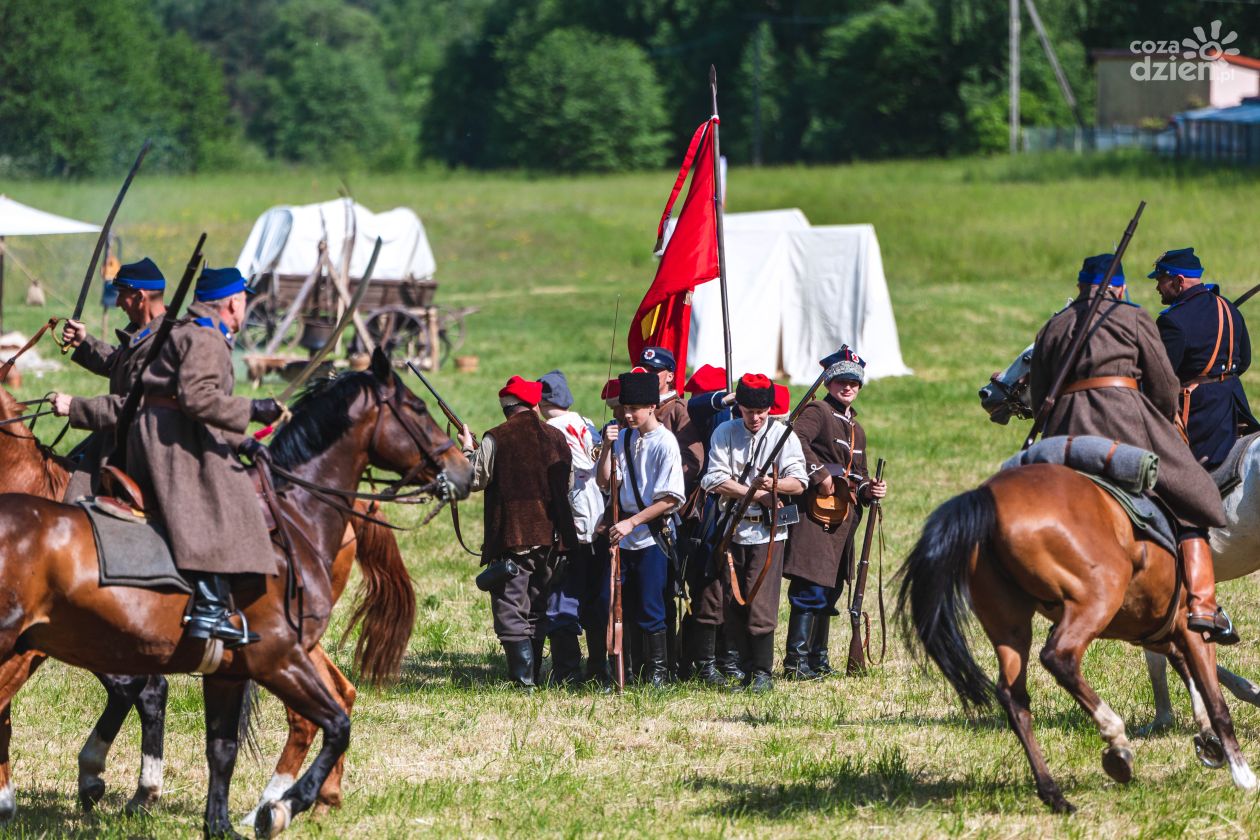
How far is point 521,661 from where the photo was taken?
29.3ft

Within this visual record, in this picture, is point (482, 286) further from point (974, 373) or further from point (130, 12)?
point (130, 12)

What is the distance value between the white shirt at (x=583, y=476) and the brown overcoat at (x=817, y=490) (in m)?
1.20

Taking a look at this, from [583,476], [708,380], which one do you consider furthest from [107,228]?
[708,380]

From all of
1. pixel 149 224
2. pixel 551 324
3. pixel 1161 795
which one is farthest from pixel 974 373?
pixel 149 224

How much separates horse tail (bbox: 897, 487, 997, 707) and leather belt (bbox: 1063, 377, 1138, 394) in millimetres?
926

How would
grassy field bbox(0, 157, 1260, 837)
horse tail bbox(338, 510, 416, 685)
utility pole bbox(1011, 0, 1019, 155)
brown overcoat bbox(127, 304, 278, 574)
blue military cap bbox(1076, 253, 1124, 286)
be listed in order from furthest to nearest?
utility pole bbox(1011, 0, 1019, 155)
horse tail bbox(338, 510, 416, 685)
blue military cap bbox(1076, 253, 1124, 286)
grassy field bbox(0, 157, 1260, 837)
brown overcoat bbox(127, 304, 278, 574)

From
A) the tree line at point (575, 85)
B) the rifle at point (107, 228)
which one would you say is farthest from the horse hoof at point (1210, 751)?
the tree line at point (575, 85)

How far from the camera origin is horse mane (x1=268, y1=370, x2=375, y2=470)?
6297 millimetres

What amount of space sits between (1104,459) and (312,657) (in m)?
3.49

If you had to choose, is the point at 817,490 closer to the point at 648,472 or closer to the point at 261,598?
the point at 648,472

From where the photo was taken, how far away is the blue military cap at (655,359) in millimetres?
8961

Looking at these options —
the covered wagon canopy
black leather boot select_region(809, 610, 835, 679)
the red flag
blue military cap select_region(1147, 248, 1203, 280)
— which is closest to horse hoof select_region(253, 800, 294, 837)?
black leather boot select_region(809, 610, 835, 679)

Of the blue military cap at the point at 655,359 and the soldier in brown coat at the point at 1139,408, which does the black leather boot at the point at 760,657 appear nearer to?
the blue military cap at the point at 655,359

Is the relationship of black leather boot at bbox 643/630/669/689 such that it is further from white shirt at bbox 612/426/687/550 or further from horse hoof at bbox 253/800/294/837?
horse hoof at bbox 253/800/294/837
